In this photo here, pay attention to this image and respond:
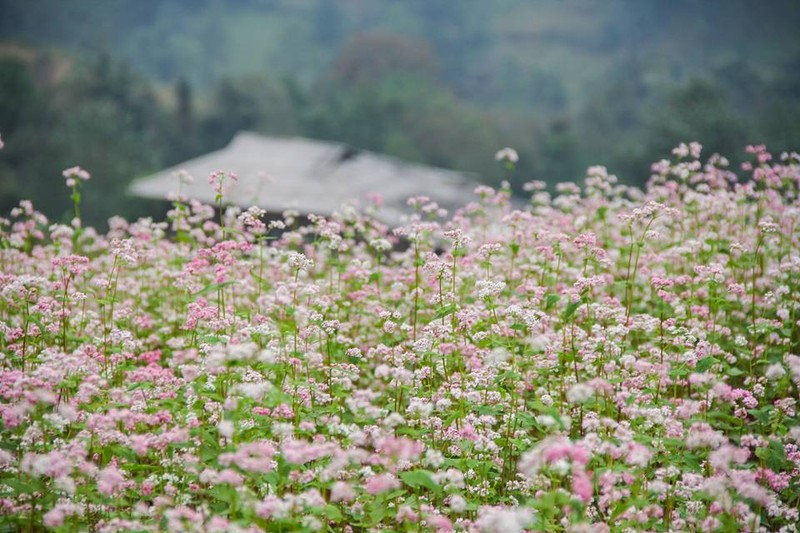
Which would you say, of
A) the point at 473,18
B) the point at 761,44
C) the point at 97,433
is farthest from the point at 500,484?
the point at 473,18

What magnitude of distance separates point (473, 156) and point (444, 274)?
50.8 m

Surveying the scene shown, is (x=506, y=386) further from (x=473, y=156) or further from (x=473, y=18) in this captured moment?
(x=473, y=18)

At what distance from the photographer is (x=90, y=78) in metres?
54.8

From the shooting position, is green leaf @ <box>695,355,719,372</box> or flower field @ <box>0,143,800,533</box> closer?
flower field @ <box>0,143,800,533</box>

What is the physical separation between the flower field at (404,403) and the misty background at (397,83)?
83.9 feet

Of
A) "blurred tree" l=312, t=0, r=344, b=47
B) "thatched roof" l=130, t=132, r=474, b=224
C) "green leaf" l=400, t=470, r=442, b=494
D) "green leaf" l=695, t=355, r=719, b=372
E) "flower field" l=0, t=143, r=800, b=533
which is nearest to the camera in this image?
"green leaf" l=400, t=470, r=442, b=494

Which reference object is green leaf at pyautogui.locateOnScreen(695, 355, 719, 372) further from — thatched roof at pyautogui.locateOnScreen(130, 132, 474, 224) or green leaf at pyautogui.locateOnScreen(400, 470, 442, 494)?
thatched roof at pyautogui.locateOnScreen(130, 132, 474, 224)

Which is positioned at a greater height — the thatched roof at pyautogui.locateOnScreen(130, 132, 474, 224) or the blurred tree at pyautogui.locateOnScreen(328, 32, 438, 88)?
the blurred tree at pyautogui.locateOnScreen(328, 32, 438, 88)

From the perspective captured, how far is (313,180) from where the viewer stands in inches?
671

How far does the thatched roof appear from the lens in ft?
51.0

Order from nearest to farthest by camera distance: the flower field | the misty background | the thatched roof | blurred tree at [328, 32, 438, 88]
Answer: the flower field → the thatched roof → the misty background → blurred tree at [328, 32, 438, 88]

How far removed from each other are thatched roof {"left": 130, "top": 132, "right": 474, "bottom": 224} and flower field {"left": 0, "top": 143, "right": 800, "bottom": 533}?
6.67 metres

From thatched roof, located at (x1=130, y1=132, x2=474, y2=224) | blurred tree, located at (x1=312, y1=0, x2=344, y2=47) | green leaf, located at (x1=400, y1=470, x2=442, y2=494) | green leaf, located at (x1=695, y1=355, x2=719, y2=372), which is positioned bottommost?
green leaf, located at (x1=400, y1=470, x2=442, y2=494)

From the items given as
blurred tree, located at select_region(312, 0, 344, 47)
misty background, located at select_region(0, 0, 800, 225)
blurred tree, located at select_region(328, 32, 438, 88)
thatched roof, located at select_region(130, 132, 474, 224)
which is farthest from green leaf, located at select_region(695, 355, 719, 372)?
blurred tree, located at select_region(312, 0, 344, 47)
